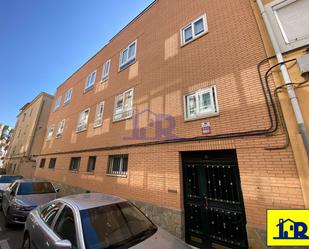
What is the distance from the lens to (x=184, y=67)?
20.4 ft

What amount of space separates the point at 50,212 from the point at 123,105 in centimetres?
608

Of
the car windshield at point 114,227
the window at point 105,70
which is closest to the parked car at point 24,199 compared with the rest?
the car windshield at point 114,227

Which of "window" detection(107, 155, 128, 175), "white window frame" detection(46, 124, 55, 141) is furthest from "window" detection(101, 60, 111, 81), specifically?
"white window frame" detection(46, 124, 55, 141)

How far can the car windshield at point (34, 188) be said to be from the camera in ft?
22.3

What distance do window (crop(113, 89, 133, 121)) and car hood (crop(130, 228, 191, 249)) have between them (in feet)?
19.8

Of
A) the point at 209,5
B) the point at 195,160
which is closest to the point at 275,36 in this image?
the point at 209,5

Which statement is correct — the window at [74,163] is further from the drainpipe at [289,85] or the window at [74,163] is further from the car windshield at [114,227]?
the drainpipe at [289,85]

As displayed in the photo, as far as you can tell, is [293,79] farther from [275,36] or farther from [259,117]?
[275,36]

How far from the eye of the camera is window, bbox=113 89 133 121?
821cm

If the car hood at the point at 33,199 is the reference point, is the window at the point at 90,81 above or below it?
above

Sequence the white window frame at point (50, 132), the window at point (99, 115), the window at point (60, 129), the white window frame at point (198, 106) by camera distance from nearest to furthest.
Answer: the white window frame at point (198, 106) → the window at point (99, 115) → the window at point (60, 129) → the white window frame at point (50, 132)

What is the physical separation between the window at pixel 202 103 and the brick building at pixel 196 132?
36 mm

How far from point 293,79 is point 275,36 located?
4.61 feet

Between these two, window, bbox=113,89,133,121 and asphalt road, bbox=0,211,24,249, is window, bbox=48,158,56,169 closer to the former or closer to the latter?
asphalt road, bbox=0,211,24,249
